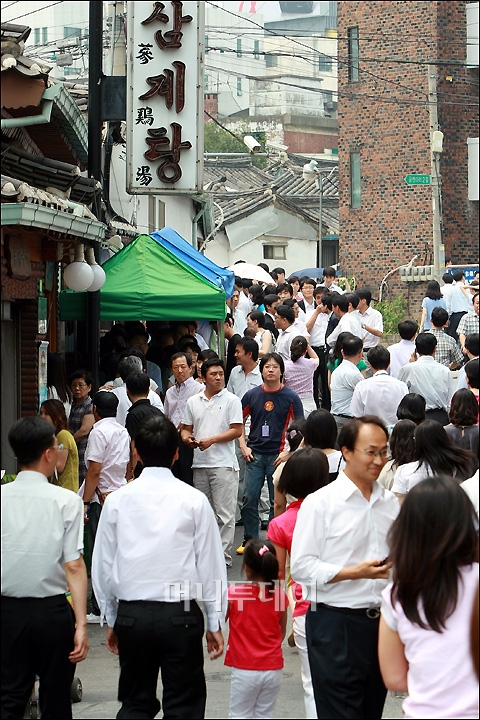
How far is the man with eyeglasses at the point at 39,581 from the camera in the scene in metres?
5.17

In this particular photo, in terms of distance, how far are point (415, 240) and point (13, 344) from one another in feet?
83.5

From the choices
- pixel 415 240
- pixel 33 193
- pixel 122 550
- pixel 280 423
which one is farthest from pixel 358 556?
pixel 415 240

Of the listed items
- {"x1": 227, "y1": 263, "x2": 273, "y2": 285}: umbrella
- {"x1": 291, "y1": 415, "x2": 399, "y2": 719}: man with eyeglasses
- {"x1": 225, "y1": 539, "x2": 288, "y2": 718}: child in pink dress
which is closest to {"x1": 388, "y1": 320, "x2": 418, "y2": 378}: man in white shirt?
{"x1": 225, "y1": 539, "x2": 288, "y2": 718}: child in pink dress

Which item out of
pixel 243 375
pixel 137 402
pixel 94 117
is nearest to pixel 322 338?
pixel 243 375

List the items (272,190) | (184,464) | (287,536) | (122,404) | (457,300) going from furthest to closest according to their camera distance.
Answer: (272,190), (457,300), (184,464), (122,404), (287,536)

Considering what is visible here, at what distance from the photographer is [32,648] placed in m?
5.17

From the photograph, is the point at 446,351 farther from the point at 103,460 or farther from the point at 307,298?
the point at 103,460

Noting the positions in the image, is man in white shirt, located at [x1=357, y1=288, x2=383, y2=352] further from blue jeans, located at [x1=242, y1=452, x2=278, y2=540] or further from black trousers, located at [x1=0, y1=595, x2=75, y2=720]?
black trousers, located at [x1=0, y1=595, x2=75, y2=720]

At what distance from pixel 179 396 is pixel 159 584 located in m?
5.91

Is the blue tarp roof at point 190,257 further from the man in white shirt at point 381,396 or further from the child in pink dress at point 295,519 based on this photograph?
the child in pink dress at point 295,519

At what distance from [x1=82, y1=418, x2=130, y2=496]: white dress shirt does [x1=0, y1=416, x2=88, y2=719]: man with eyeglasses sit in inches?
133

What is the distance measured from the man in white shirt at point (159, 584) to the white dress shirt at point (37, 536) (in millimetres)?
160

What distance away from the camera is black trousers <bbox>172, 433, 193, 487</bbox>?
35.1 feet

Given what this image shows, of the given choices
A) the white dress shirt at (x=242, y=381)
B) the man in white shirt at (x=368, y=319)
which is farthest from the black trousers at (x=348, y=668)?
the man in white shirt at (x=368, y=319)
